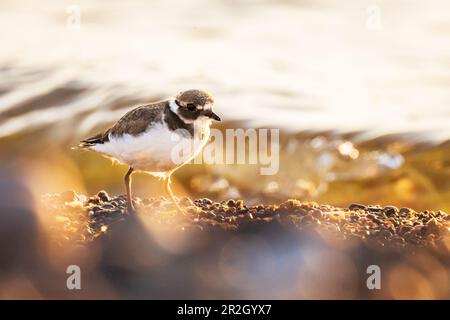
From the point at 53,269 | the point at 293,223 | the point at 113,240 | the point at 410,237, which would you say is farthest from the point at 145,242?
the point at 410,237

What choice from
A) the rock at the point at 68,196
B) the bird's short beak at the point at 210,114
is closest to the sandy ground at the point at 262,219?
the rock at the point at 68,196

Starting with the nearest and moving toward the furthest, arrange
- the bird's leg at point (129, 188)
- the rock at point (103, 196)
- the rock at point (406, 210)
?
the bird's leg at point (129, 188)
the rock at point (103, 196)
the rock at point (406, 210)

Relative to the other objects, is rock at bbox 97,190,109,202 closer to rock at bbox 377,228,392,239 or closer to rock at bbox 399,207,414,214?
rock at bbox 377,228,392,239

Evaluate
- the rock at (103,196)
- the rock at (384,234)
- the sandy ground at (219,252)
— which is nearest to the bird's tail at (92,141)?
the rock at (103,196)

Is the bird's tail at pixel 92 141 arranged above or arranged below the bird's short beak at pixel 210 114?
above

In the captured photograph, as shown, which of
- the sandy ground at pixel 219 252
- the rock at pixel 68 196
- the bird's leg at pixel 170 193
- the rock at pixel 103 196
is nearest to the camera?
the sandy ground at pixel 219 252

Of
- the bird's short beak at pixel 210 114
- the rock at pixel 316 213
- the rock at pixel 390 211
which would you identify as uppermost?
the bird's short beak at pixel 210 114

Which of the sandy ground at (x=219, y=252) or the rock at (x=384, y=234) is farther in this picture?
the rock at (x=384, y=234)

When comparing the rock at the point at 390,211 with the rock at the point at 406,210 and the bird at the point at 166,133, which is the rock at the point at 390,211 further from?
the bird at the point at 166,133

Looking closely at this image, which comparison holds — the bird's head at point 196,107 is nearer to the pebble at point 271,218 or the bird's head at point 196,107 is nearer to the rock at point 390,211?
the pebble at point 271,218
